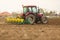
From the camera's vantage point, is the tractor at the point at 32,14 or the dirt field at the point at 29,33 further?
the tractor at the point at 32,14

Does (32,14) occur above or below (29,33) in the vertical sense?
above

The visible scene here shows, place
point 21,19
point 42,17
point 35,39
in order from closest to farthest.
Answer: point 35,39 < point 21,19 < point 42,17

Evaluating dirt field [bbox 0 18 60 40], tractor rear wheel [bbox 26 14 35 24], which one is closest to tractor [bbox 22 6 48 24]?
tractor rear wheel [bbox 26 14 35 24]

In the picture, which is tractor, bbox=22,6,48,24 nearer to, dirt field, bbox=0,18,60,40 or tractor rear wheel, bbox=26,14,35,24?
tractor rear wheel, bbox=26,14,35,24

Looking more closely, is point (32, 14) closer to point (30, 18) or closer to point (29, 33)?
point (30, 18)

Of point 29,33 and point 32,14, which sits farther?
point 32,14

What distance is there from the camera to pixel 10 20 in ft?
56.7

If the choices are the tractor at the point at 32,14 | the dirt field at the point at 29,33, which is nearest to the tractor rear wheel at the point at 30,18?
the tractor at the point at 32,14

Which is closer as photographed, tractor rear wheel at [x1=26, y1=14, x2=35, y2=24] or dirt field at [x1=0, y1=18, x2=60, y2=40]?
dirt field at [x1=0, y1=18, x2=60, y2=40]

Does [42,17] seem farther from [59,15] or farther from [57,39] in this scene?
[59,15]

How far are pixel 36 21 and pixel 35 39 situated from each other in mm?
8284

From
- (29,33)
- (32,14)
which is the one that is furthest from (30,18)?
(29,33)

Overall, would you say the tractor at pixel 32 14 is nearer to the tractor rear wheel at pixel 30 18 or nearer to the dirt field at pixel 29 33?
the tractor rear wheel at pixel 30 18

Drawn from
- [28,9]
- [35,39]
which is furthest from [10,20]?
[35,39]
